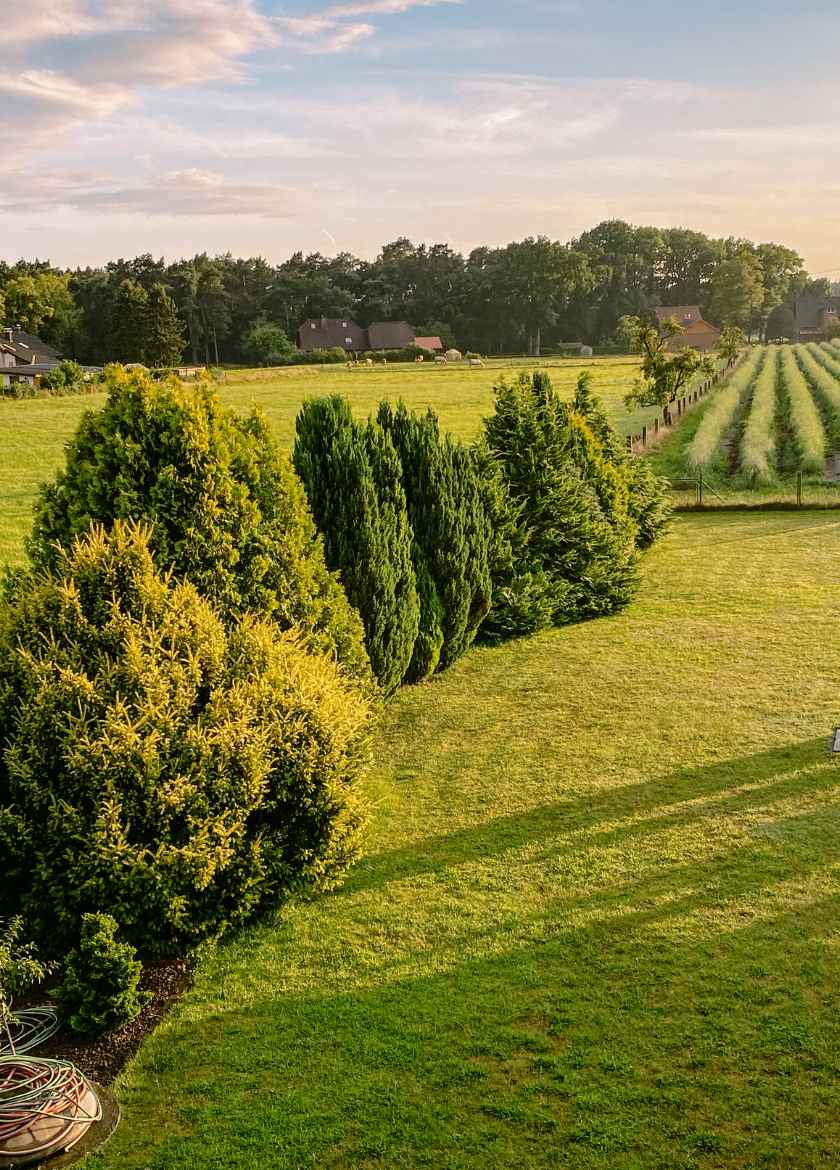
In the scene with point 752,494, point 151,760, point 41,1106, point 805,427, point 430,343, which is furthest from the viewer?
point 430,343

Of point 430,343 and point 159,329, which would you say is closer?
point 159,329

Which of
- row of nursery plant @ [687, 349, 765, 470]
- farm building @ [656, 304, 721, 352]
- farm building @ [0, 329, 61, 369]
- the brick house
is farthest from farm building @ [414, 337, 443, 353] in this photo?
farm building @ [0, 329, 61, 369]

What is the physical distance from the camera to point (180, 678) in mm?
6301

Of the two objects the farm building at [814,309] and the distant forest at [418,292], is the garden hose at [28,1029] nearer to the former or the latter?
the distant forest at [418,292]

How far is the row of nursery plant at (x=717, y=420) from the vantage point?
2914 centimetres

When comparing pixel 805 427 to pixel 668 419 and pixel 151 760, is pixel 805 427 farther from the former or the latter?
pixel 151 760

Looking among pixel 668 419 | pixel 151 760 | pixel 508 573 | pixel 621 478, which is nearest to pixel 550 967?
pixel 151 760

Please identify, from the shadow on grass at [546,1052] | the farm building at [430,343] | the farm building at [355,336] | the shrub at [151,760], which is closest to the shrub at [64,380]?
the shrub at [151,760]

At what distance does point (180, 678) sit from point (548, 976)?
9.57 ft

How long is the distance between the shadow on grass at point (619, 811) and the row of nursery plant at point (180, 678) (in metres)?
0.48

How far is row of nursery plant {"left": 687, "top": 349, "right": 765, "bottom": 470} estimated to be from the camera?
2914cm

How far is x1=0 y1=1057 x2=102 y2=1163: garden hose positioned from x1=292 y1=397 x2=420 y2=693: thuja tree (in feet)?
18.7

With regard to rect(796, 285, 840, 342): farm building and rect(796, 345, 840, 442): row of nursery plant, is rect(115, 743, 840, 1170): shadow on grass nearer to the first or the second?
rect(796, 345, 840, 442): row of nursery plant

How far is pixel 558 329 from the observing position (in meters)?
105
